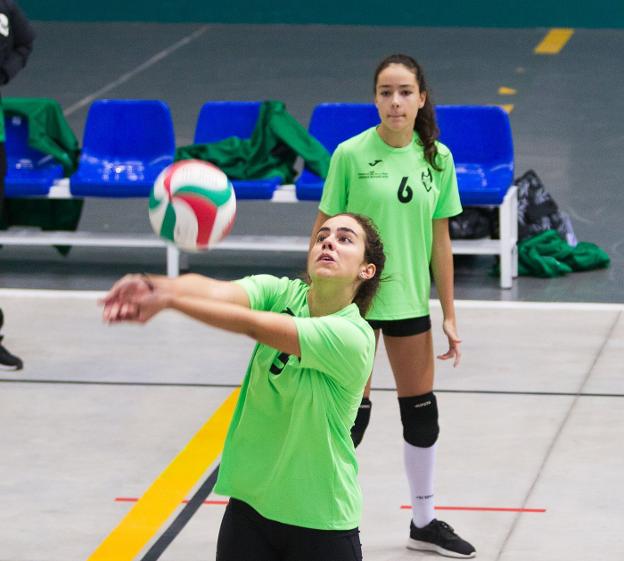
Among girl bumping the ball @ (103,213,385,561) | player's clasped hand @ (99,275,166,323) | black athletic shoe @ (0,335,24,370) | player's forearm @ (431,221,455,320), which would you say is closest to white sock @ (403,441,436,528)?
player's forearm @ (431,221,455,320)

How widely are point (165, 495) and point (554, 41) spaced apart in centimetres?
1316

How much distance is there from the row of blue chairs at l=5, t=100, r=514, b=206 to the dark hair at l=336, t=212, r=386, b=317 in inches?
222

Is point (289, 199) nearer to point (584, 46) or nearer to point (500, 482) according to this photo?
point (500, 482)

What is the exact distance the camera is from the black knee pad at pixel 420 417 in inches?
242

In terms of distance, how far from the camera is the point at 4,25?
8.84m

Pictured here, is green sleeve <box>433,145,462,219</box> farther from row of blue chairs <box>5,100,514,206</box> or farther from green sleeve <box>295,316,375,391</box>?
row of blue chairs <box>5,100,514,206</box>

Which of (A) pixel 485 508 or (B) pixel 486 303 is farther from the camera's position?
(B) pixel 486 303

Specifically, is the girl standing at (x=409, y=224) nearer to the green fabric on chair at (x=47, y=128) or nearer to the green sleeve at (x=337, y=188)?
the green sleeve at (x=337, y=188)

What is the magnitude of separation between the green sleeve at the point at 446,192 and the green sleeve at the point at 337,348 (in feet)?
5.85

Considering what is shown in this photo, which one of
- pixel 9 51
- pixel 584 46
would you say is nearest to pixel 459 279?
pixel 9 51

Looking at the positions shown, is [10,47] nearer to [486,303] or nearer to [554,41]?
[486,303]

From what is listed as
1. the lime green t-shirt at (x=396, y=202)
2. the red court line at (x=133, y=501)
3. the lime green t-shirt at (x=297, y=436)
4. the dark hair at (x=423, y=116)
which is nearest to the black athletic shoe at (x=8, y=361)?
the red court line at (x=133, y=501)

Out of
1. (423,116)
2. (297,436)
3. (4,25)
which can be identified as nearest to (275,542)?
(297,436)

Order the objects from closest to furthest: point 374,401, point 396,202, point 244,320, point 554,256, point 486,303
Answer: point 244,320 → point 396,202 → point 374,401 → point 486,303 → point 554,256
